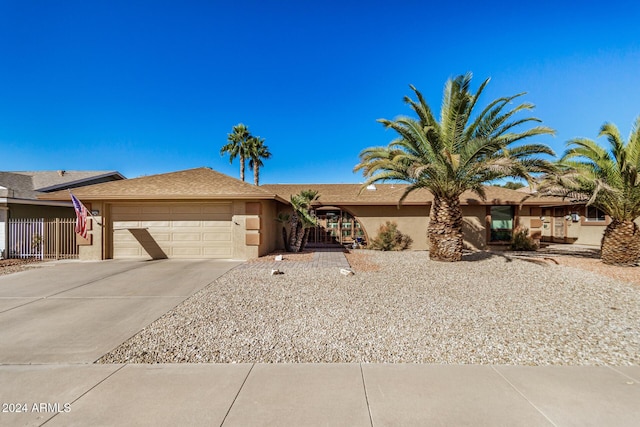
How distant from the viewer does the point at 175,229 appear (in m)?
12.7

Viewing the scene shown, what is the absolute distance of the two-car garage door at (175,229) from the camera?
1265cm

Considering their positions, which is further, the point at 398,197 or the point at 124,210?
the point at 398,197

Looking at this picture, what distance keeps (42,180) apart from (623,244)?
3003 centimetres

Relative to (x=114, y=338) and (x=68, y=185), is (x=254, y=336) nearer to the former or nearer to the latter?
(x=114, y=338)

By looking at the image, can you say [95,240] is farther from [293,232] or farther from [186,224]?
[293,232]

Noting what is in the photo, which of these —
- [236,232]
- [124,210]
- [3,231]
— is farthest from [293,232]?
[3,231]

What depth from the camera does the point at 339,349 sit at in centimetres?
415

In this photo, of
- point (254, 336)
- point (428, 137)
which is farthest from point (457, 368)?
point (428, 137)

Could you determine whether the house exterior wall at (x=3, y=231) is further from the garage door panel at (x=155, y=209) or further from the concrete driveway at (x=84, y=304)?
the garage door panel at (x=155, y=209)

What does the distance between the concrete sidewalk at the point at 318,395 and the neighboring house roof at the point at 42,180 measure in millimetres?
15549

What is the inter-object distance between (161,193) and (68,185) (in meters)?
10.8

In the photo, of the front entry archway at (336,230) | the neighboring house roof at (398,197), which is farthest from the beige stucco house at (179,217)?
the front entry archway at (336,230)

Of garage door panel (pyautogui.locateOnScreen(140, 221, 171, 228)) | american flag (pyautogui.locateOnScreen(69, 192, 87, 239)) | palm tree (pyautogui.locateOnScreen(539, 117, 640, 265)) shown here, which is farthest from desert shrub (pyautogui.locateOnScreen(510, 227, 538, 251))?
american flag (pyautogui.locateOnScreen(69, 192, 87, 239))

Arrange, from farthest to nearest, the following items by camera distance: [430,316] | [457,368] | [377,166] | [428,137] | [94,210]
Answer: [94,210]
[377,166]
[428,137]
[430,316]
[457,368]
